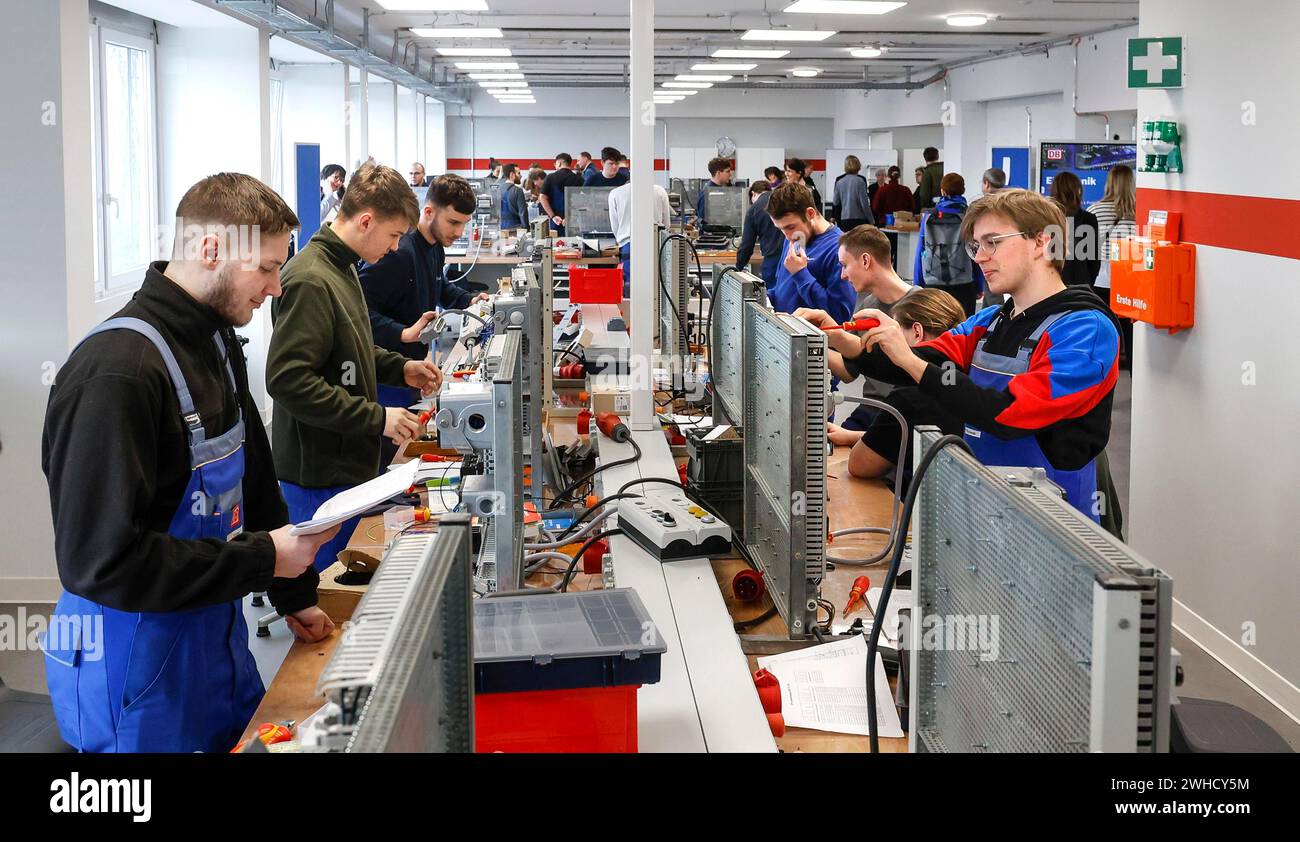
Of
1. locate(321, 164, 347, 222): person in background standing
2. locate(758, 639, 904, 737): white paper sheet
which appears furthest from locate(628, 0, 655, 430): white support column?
locate(321, 164, 347, 222): person in background standing

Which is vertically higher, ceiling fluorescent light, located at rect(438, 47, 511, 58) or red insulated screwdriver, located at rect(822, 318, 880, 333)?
ceiling fluorescent light, located at rect(438, 47, 511, 58)

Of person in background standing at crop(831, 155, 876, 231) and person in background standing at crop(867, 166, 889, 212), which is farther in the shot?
person in background standing at crop(867, 166, 889, 212)

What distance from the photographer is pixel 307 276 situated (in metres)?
3.19

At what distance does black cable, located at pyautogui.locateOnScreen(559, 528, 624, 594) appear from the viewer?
2.57 m

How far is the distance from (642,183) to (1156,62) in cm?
210

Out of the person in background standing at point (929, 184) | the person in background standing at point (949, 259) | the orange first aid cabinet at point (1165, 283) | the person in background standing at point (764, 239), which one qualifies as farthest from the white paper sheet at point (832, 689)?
the person in background standing at point (929, 184)

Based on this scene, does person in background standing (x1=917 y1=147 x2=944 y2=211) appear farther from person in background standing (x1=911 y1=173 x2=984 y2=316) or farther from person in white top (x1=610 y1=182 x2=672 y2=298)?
person in white top (x1=610 y1=182 x2=672 y2=298)

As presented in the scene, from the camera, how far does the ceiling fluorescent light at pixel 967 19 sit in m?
11.0

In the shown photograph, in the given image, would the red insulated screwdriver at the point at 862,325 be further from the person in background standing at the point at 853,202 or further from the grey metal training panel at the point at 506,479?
the person in background standing at the point at 853,202

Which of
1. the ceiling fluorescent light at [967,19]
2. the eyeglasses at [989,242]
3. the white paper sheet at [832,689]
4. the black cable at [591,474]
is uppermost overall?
the ceiling fluorescent light at [967,19]

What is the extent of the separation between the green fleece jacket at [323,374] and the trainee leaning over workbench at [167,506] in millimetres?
889

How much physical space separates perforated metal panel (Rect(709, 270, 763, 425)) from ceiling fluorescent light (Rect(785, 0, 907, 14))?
6.43 metres
